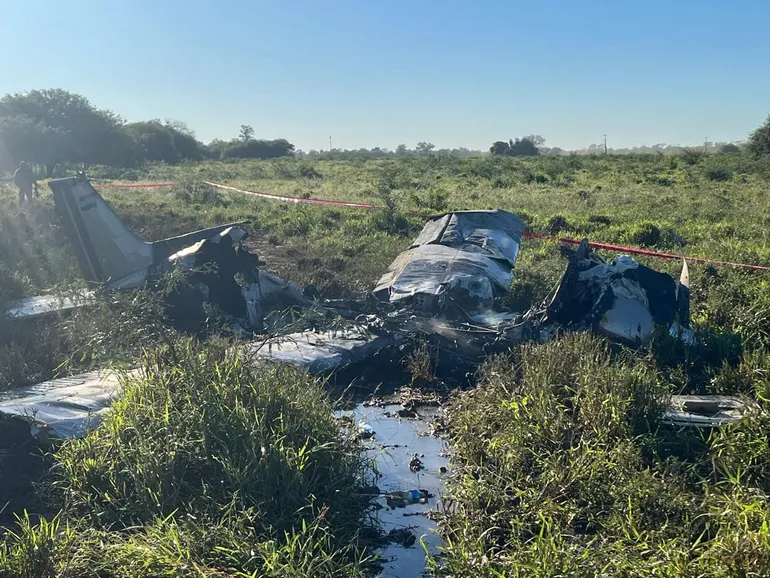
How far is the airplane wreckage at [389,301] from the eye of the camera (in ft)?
13.8

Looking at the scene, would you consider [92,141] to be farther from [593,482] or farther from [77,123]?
[593,482]

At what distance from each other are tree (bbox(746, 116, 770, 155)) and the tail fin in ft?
106

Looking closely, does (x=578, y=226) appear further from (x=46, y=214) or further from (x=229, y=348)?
(x=46, y=214)

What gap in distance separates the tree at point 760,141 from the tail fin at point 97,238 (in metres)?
32.4

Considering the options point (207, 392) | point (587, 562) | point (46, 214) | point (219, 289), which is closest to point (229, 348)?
point (207, 392)

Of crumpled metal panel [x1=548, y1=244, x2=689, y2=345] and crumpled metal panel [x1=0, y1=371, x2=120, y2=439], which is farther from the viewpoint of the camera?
crumpled metal panel [x1=548, y1=244, x2=689, y2=345]

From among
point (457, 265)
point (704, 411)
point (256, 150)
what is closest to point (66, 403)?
point (457, 265)

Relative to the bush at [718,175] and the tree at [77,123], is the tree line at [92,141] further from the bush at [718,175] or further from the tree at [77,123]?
the bush at [718,175]

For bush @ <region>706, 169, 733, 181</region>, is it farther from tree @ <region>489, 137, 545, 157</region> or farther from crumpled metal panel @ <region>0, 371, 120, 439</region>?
tree @ <region>489, 137, 545, 157</region>

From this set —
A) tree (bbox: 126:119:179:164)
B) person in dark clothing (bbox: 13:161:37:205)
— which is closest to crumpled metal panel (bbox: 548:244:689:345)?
person in dark clothing (bbox: 13:161:37:205)

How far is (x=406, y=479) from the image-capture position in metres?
3.89

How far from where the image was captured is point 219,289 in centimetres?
630

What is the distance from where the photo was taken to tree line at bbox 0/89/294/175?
115 feet

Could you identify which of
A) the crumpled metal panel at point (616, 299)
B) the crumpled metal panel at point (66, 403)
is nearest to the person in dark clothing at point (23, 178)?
the crumpled metal panel at point (66, 403)
